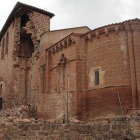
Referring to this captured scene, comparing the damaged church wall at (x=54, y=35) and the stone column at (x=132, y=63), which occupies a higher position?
the damaged church wall at (x=54, y=35)

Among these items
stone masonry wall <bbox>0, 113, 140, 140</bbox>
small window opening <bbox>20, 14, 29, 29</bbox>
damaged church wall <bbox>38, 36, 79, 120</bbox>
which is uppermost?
small window opening <bbox>20, 14, 29, 29</bbox>

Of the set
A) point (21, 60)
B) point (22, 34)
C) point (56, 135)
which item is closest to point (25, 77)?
point (21, 60)

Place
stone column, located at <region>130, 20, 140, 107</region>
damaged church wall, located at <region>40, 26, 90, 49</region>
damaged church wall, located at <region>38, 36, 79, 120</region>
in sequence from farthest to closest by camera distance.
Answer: damaged church wall, located at <region>40, 26, 90, 49</region> → damaged church wall, located at <region>38, 36, 79, 120</region> → stone column, located at <region>130, 20, 140, 107</region>

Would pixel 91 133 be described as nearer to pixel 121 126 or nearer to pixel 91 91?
pixel 121 126

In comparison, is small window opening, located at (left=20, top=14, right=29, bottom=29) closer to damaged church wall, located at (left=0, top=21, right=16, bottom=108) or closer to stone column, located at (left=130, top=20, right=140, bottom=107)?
damaged church wall, located at (left=0, top=21, right=16, bottom=108)

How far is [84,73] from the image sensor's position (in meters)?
13.3

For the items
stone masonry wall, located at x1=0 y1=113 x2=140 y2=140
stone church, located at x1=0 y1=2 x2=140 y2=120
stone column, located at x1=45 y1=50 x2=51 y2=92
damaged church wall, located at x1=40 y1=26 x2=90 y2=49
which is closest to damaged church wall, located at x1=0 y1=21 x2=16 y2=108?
stone church, located at x1=0 y1=2 x2=140 y2=120

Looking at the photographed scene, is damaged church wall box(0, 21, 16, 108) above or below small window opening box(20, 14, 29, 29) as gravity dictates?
below

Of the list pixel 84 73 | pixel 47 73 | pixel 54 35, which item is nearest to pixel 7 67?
pixel 54 35

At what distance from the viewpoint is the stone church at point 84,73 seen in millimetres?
11578

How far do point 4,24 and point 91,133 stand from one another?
19557mm

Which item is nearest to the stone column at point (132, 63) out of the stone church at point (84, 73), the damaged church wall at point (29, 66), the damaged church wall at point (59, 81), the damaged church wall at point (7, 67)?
the stone church at point (84, 73)

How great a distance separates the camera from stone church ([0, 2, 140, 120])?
38.0 feet

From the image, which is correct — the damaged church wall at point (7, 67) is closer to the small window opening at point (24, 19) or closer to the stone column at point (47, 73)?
the small window opening at point (24, 19)
